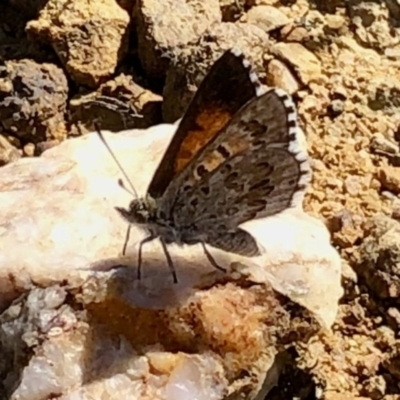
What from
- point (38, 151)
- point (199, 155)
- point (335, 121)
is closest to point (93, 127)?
point (38, 151)

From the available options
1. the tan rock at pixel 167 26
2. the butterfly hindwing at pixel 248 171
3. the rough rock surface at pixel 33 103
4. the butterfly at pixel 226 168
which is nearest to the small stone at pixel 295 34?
the tan rock at pixel 167 26

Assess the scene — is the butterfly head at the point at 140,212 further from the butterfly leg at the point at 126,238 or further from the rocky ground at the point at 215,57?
the rocky ground at the point at 215,57

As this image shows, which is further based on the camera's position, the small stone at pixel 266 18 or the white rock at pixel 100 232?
the small stone at pixel 266 18

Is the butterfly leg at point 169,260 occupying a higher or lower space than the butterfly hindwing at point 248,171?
lower

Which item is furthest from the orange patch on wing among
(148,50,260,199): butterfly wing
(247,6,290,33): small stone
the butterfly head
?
(247,6,290,33): small stone

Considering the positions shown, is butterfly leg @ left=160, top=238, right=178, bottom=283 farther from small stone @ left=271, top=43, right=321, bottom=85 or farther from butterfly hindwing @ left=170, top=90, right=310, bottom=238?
small stone @ left=271, top=43, right=321, bottom=85
